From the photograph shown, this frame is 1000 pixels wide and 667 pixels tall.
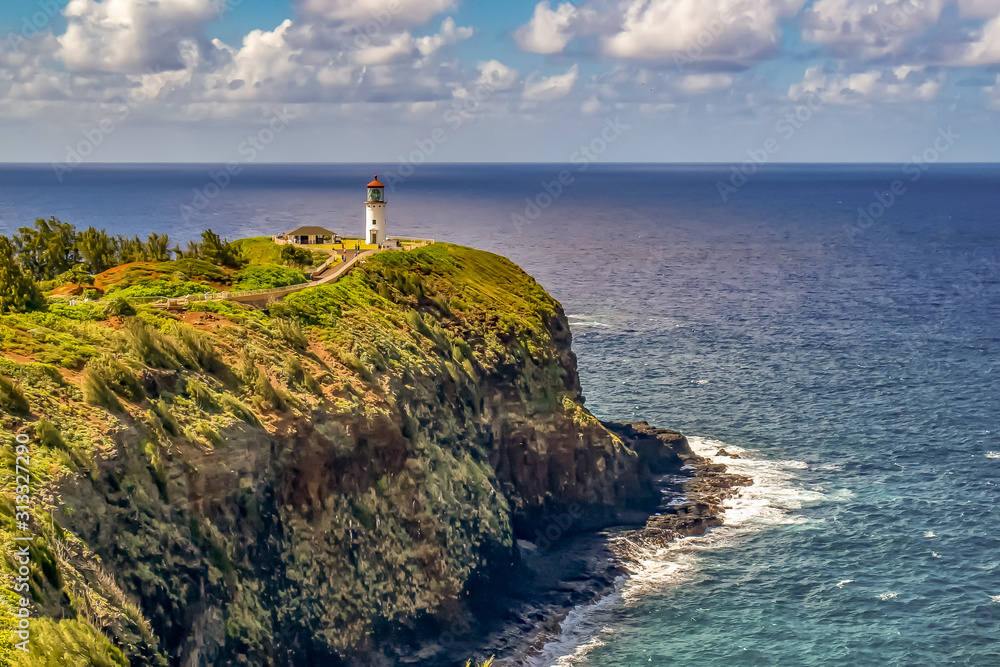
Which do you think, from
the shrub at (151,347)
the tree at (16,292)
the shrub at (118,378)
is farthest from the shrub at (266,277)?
the shrub at (118,378)

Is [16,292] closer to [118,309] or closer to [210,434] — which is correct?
[118,309]

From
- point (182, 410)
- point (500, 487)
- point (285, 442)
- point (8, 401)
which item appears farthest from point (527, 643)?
point (8, 401)

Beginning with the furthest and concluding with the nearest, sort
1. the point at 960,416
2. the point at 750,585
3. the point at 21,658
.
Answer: the point at 960,416 → the point at 750,585 → the point at 21,658

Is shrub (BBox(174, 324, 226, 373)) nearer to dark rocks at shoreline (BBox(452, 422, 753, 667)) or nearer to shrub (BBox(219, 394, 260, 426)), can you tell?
shrub (BBox(219, 394, 260, 426))

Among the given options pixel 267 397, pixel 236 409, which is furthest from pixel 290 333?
pixel 236 409

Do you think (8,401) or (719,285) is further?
(719,285)

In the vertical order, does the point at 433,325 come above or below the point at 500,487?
above

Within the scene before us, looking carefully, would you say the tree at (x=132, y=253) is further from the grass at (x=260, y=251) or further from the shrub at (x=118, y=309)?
the shrub at (x=118, y=309)

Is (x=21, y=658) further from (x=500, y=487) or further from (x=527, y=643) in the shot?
(x=500, y=487)
